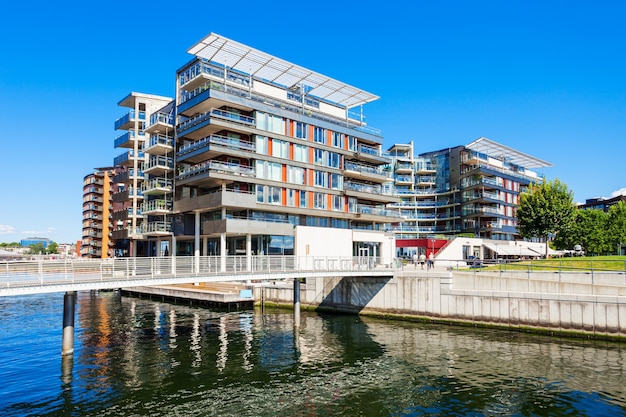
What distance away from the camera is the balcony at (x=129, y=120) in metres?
68.8

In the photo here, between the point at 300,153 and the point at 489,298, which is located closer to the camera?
the point at 489,298

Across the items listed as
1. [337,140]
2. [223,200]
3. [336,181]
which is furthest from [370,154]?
[223,200]

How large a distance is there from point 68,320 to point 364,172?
43.7 metres

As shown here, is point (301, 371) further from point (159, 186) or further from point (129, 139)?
point (129, 139)

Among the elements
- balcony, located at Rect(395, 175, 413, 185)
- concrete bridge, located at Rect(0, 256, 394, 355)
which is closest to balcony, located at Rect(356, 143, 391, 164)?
concrete bridge, located at Rect(0, 256, 394, 355)

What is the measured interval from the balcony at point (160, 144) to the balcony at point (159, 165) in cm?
110

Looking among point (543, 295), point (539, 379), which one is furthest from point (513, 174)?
point (539, 379)

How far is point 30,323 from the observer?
36.5m

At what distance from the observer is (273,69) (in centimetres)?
5416

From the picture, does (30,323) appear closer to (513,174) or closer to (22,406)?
(22,406)

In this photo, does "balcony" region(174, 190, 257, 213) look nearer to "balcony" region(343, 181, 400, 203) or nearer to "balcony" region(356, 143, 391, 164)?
"balcony" region(343, 181, 400, 203)

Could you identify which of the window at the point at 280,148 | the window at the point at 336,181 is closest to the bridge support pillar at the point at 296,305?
the window at the point at 280,148

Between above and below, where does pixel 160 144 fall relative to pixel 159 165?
above

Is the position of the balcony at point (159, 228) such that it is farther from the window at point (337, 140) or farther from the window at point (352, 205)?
the window at point (337, 140)
